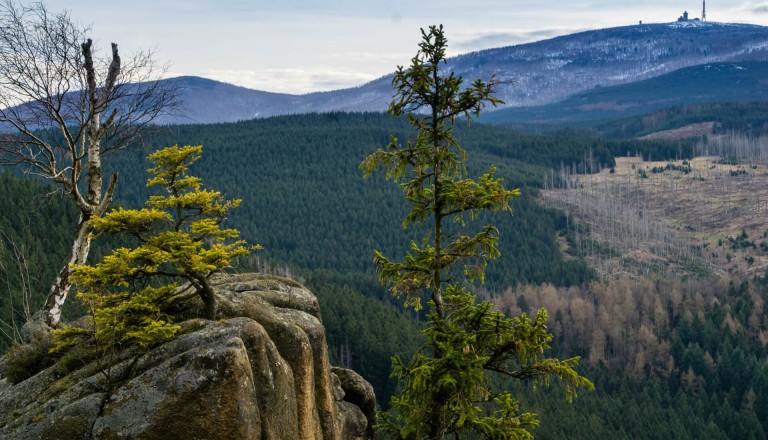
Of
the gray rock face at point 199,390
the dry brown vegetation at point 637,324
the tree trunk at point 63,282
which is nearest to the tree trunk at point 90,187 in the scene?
the tree trunk at point 63,282

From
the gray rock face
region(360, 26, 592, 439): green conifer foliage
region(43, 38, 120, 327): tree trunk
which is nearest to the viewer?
the gray rock face

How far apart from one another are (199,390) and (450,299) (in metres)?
8.07

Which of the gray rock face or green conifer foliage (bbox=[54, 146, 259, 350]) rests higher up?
green conifer foliage (bbox=[54, 146, 259, 350])

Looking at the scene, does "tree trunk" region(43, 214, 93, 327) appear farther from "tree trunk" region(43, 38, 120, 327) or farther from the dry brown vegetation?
the dry brown vegetation

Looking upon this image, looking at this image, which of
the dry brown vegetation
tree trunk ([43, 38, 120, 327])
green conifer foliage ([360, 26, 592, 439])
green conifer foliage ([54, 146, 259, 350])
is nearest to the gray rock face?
green conifer foliage ([54, 146, 259, 350])

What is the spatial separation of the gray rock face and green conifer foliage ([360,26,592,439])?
3.16 m

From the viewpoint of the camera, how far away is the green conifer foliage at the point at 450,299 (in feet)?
66.7

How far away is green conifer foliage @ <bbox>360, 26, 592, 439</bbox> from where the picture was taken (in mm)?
20328

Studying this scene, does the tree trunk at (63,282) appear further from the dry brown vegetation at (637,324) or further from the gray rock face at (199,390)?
the dry brown vegetation at (637,324)

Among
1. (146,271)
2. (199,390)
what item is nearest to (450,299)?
(199,390)

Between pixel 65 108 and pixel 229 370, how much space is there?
13.8 m

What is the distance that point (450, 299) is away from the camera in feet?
74.1

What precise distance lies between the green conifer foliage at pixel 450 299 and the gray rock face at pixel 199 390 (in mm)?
3159

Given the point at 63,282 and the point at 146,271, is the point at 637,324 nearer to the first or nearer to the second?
the point at 63,282
